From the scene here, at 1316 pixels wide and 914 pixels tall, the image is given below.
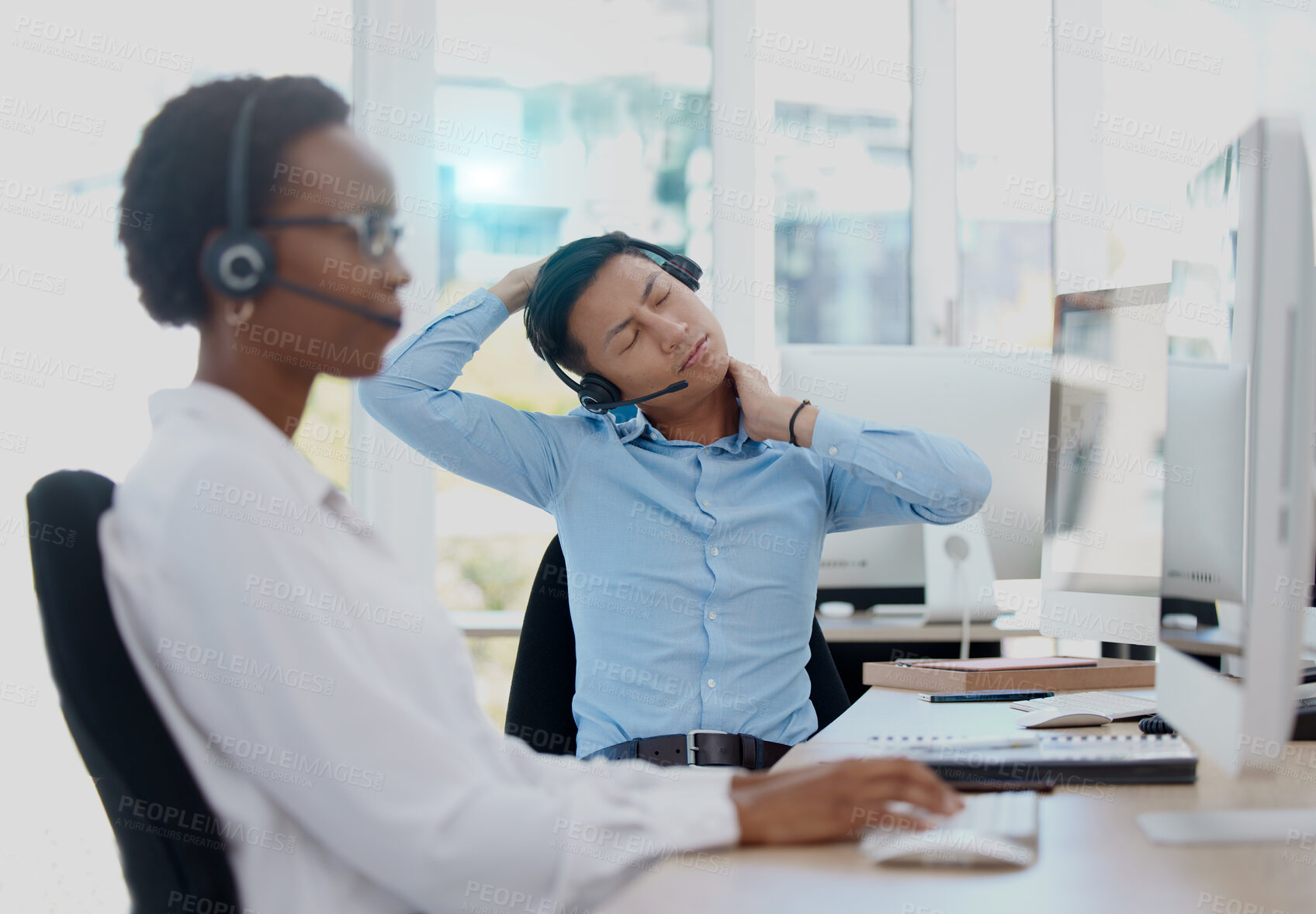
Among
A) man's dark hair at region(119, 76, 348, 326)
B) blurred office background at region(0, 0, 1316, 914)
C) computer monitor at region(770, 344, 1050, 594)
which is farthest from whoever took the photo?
blurred office background at region(0, 0, 1316, 914)

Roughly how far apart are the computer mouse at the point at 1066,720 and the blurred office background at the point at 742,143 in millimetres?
1945

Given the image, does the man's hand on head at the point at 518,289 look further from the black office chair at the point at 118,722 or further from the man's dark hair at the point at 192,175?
the black office chair at the point at 118,722

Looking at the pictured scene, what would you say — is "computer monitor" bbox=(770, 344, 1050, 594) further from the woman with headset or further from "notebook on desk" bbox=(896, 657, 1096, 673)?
the woman with headset

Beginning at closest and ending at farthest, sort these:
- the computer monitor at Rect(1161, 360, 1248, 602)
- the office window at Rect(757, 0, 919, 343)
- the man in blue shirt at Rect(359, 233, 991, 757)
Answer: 1. the computer monitor at Rect(1161, 360, 1248, 602)
2. the man in blue shirt at Rect(359, 233, 991, 757)
3. the office window at Rect(757, 0, 919, 343)

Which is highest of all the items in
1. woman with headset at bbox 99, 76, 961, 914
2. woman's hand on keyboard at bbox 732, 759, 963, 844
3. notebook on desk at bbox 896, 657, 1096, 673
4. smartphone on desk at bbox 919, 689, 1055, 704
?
woman with headset at bbox 99, 76, 961, 914

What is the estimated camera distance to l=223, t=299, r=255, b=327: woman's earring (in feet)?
2.45

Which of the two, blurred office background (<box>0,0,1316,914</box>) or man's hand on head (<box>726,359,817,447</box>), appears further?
blurred office background (<box>0,0,1316,914</box>)

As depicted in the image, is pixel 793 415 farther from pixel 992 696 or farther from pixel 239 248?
pixel 239 248

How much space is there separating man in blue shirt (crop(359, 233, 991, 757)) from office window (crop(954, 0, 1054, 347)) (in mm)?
1817

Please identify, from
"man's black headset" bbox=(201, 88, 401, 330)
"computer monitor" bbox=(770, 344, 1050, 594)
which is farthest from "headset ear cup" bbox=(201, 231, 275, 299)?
"computer monitor" bbox=(770, 344, 1050, 594)

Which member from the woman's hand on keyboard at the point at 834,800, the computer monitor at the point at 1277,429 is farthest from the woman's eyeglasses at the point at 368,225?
the computer monitor at the point at 1277,429

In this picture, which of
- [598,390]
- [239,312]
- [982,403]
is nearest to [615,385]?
[598,390]

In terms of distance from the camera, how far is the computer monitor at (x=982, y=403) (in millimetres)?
1935

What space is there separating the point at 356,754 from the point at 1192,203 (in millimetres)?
1043
